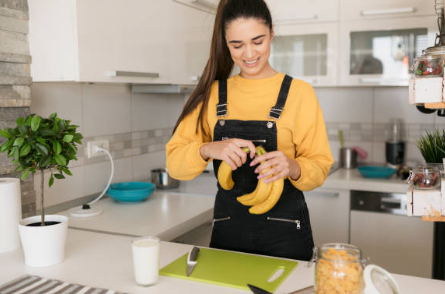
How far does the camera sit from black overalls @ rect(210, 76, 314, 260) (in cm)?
157

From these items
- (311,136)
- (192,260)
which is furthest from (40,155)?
(311,136)

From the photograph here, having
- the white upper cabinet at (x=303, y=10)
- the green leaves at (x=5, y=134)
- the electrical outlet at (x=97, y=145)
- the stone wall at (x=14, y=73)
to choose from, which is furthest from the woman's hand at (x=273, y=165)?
the white upper cabinet at (x=303, y=10)

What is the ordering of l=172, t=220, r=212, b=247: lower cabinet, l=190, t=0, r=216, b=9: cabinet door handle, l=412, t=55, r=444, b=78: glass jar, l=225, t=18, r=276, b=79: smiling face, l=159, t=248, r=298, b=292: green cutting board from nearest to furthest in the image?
l=412, t=55, r=444, b=78: glass jar → l=159, t=248, r=298, b=292: green cutting board → l=225, t=18, r=276, b=79: smiling face → l=172, t=220, r=212, b=247: lower cabinet → l=190, t=0, r=216, b=9: cabinet door handle

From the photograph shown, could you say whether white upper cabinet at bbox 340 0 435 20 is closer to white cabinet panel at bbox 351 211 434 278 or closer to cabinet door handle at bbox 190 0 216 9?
cabinet door handle at bbox 190 0 216 9

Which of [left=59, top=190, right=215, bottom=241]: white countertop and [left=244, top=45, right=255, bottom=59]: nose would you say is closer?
[left=244, top=45, right=255, bottom=59]: nose

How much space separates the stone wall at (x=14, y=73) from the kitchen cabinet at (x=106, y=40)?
4 cm

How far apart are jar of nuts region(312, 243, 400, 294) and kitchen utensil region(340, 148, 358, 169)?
2.28m

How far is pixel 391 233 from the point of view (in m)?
2.70

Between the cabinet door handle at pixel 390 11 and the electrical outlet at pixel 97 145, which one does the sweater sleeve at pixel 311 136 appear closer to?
the electrical outlet at pixel 97 145

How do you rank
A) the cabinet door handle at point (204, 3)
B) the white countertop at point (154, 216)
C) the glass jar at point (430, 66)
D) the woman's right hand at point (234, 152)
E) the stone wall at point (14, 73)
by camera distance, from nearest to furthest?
1. the glass jar at point (430, 66)
2. the woman's right hand at point (234, 152)
3. the stone wall at point (14, 73)
4. the white countertop at point (154, 216)
5. the cabinet door handle at point (204, 3)

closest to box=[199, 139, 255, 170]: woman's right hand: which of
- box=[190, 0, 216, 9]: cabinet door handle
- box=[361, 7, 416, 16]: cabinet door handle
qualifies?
box=[190, 0, 216, 9]: cabinet door handle

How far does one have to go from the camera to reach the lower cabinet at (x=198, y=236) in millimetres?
2085

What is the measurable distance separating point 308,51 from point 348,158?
2.55ft

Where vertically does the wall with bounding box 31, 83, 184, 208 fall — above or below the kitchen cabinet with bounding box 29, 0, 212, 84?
below
